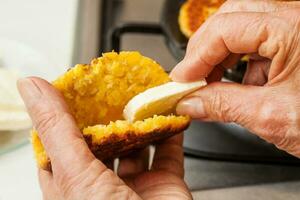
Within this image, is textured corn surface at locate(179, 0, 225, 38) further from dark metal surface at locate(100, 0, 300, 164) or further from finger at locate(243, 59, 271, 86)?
finger at locate(243, 59, 271, 86)

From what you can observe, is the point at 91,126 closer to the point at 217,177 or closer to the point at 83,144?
the point at 83,144

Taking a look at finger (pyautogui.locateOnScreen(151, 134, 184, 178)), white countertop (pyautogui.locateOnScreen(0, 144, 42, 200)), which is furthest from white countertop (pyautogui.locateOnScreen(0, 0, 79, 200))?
finger (pyautogui.locateOnScreen(151, 134, 184, 178))

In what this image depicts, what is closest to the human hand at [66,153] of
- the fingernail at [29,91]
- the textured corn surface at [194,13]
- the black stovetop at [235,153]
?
the fingernail at [29,91]

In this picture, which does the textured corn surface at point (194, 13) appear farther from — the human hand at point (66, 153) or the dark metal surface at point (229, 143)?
the human hand at point (66, 153)

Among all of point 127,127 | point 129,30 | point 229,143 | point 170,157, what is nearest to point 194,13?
point 129,30

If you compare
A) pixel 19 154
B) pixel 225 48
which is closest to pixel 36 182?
pixel 19 154

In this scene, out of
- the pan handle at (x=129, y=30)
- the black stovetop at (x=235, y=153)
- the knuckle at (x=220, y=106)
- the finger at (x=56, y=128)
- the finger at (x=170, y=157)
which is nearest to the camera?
the finger at (x=56, y=128)

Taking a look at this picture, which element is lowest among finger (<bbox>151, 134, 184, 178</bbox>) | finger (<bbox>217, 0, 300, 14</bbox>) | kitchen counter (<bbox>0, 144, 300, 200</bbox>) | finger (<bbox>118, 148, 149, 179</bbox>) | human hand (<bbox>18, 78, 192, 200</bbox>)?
kitchen counter (<bbox>0, 144, 300, 200</bbox>)
